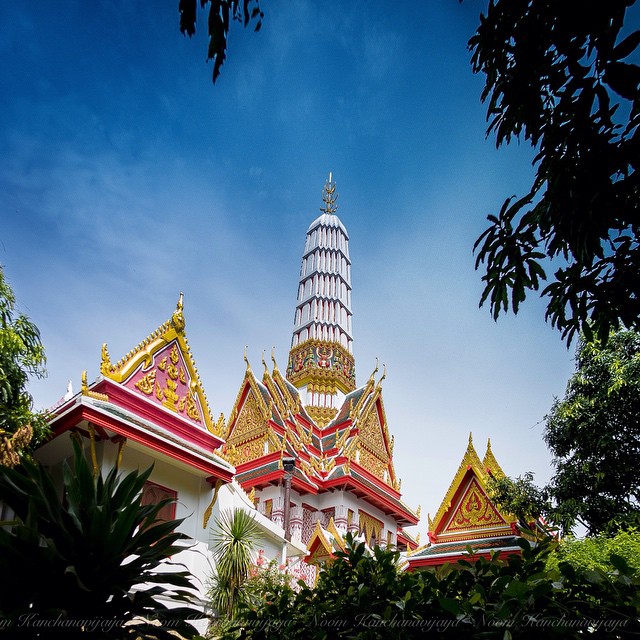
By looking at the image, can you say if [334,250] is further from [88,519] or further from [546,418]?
[88,519]

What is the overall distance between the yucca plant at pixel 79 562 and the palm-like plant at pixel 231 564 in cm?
496

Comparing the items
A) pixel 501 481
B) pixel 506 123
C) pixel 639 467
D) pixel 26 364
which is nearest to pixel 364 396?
pixel 501 481

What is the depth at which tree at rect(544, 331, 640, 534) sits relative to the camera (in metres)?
14.2

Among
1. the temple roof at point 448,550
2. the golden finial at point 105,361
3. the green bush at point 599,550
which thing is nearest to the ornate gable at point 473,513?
the temple roof at point 448,550

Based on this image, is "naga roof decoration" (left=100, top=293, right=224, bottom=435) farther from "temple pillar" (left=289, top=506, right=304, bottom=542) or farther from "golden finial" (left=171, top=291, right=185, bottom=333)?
→ "temple pillar" (left=289, top=506, right=304, bottom=542)

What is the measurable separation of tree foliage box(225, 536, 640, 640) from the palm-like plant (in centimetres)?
624

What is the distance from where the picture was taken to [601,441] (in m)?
14.2

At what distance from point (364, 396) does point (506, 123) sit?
74.8 ft

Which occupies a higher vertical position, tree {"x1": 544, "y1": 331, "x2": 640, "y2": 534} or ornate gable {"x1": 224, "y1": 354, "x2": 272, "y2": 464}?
ornate gable {"x1": 224, "y1": 354, "x2": 272, "y2": 464}

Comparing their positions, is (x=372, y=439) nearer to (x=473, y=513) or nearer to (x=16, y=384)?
(x=473, y=513)

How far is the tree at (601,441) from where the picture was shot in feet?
46.5

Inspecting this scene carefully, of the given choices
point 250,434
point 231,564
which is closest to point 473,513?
point 250,434

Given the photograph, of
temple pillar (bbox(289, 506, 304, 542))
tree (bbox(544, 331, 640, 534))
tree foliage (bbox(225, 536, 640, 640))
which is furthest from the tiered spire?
tree foliage (bbox(225, 536, 640, 640))

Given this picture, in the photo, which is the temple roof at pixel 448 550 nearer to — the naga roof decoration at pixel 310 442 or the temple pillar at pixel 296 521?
the naga roof decoration at pixel 310 442
